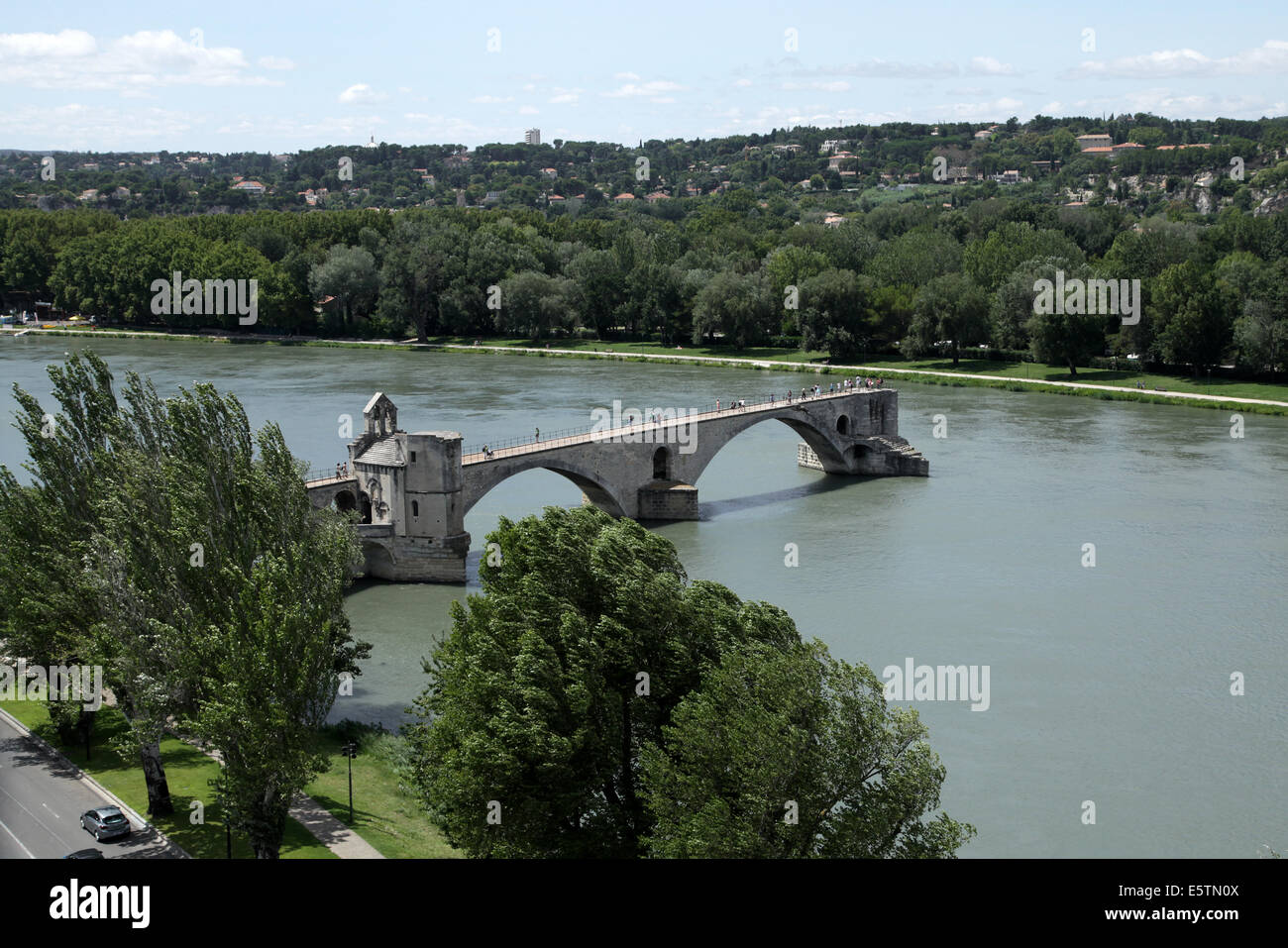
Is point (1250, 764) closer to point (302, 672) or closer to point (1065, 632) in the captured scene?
point (1065, 632)

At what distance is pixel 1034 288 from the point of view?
89.3m

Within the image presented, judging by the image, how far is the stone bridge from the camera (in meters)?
44.3

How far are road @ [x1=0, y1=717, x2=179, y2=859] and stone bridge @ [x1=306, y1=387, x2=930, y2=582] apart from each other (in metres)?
14.7

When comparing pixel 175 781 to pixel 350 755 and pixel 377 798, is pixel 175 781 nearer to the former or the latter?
pixel 350 755

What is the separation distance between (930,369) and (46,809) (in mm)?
74194

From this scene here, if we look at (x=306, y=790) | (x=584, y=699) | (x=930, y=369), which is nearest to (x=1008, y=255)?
(x=930, y=369)

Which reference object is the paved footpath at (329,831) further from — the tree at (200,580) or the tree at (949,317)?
the tree at (949,317)

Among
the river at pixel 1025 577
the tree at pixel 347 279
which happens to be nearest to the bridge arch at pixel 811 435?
the river at pixel 1025 577

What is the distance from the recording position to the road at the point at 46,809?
23047mm

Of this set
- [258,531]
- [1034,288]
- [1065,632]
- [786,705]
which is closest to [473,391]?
[1034,288]

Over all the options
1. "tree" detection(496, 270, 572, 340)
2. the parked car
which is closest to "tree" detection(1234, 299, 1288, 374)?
"tree" detection(496, 270, 572, 340)

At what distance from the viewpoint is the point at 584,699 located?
23359mm

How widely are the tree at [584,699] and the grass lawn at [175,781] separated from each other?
2461mm
